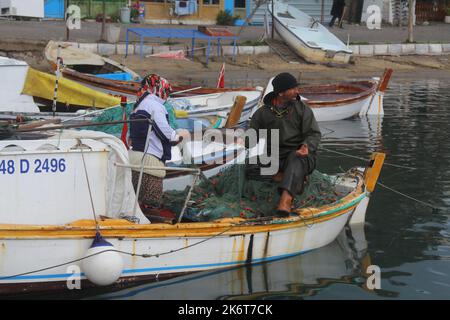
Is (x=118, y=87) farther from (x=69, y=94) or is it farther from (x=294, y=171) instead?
(x=294, y=171)

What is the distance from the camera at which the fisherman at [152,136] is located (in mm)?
8422

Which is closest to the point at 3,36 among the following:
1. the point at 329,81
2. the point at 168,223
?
the point at 329,81

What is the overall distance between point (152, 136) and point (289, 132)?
1532mm

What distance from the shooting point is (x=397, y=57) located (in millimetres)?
32562

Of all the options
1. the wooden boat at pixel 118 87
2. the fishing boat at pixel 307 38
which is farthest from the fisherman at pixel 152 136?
the fishing boat at pixel 307 38

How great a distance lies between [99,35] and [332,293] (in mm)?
23797

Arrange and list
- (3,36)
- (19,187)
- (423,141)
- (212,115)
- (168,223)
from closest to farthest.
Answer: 1. (19,187)
2. (168,223)
3. (212,115)
4. (423,141)
5. (3,36)

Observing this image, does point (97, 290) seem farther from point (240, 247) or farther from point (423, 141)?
point (423, 141)

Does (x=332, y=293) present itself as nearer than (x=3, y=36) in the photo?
Yes

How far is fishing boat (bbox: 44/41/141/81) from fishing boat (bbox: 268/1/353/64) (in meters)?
11.0

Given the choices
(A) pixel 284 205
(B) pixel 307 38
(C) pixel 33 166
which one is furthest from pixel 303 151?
(B) pixel 307 38

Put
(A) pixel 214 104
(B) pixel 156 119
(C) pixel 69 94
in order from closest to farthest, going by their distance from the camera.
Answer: (B) pixel 156 119, (C) pixel 69 94, (A) pixel 214 104

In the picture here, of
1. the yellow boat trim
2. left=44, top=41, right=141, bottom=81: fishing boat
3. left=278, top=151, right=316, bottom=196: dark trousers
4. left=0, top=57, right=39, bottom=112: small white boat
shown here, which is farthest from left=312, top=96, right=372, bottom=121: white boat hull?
left=278, top=151, right=316, bottom=196: dark trousers

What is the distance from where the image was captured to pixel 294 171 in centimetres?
855
